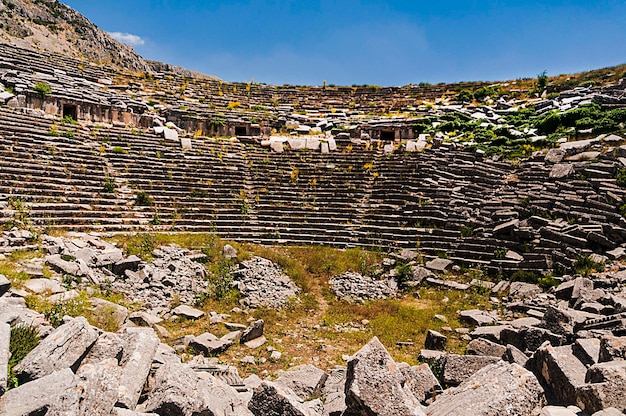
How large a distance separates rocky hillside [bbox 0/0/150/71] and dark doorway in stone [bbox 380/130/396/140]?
113 feet

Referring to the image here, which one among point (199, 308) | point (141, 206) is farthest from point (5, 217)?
point (199, 308)

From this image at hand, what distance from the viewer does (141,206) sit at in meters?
14.7

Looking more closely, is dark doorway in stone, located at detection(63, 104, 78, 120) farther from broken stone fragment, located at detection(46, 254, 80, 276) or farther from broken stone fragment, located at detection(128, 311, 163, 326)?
broken stone fragment, located at detection(128, 311, 163, 326)

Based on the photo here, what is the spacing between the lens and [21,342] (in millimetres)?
4512

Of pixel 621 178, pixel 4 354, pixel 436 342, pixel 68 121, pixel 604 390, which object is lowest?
pixel 436 342

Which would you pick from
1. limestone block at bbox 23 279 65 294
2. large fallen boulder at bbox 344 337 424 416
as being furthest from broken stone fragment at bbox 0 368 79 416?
limestone block at bbox 23 279 65 294

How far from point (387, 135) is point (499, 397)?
21367mm

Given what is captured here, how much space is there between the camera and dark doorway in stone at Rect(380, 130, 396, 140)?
78.0 feet

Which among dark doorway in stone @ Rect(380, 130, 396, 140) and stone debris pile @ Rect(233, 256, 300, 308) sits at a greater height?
dark doorway in stone @ Rect(380, 130, 396, 140)

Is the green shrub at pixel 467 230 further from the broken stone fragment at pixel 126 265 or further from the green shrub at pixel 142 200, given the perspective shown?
the green shrub at pixel 142 200

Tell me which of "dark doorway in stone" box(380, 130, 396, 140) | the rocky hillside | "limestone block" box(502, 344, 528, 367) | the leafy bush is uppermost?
the rocky hillside

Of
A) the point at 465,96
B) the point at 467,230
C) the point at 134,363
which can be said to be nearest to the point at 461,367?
the point at 134,363

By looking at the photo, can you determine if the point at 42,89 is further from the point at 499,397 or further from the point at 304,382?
the point at 499,397

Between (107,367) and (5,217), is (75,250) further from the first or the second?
(107,367)
